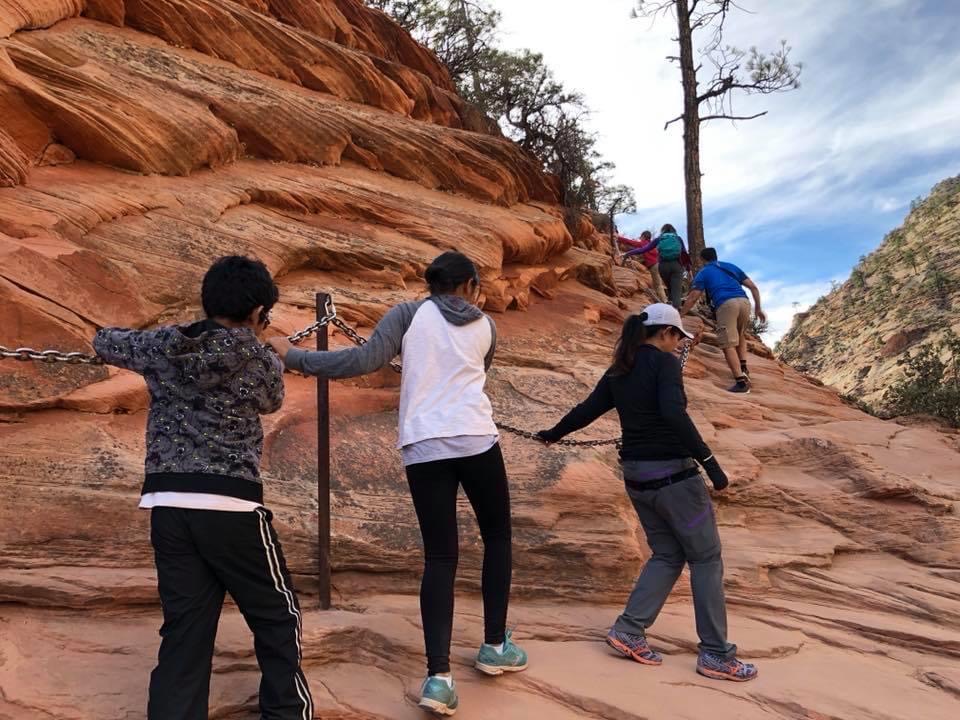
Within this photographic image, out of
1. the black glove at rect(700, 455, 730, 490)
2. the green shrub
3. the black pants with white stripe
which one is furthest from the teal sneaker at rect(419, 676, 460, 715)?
the green shrub

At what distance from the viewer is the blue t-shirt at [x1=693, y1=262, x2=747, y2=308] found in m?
9.93

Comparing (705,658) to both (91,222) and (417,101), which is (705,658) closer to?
(91,222)

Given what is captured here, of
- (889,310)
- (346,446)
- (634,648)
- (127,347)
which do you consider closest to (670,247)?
(346,446)

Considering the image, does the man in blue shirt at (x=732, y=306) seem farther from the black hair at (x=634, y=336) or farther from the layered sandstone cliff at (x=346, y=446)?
the black hair at (x=634, y=336)

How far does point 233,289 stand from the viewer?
300 cm

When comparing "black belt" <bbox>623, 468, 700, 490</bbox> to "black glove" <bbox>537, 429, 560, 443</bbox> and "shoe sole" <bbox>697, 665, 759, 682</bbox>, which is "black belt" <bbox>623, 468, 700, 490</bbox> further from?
"shoe sole" <bbox>697, 665, 759, 682</bbox>

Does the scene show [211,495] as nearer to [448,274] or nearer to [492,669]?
[448,274]

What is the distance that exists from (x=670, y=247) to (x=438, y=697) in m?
10.6

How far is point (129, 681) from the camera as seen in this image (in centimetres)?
336

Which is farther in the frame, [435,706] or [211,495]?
[435,706]

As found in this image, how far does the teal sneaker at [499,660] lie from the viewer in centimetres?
375

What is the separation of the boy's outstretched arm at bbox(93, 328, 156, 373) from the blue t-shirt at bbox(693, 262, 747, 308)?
8.12 meters

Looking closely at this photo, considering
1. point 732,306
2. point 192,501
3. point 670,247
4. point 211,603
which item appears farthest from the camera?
point 670,247

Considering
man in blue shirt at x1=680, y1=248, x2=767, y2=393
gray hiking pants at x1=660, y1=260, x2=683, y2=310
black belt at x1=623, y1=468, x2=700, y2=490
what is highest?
gray hiking pants at x1=660, y1=260, x2=683, y2=310
